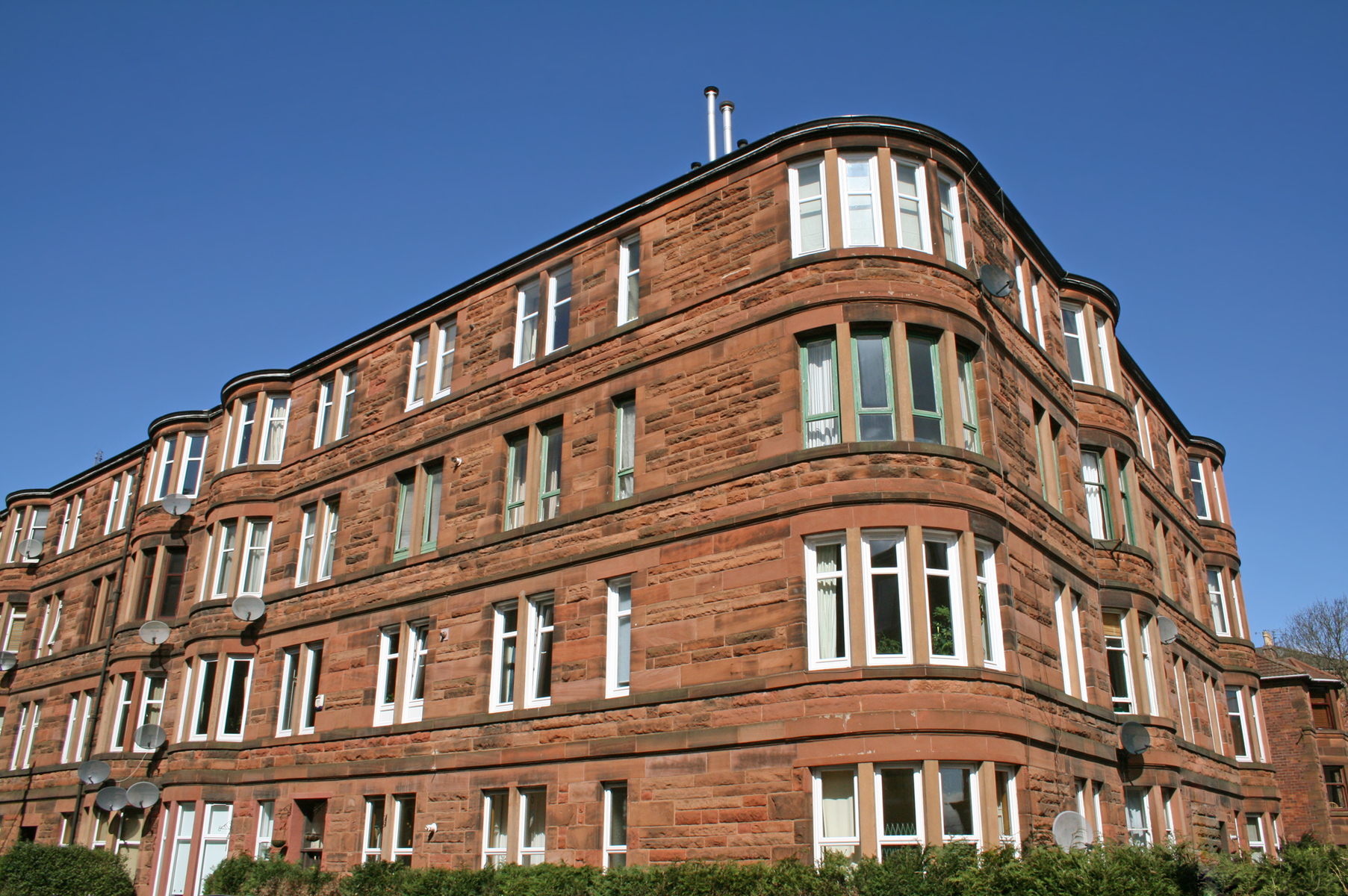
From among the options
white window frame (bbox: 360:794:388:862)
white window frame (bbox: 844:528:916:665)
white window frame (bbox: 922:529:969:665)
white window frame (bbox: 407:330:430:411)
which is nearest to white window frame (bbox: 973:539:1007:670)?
white window frame (bbox: 922:529:969:665)

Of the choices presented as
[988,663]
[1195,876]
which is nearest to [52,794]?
[988,663]

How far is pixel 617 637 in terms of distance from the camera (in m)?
18.2

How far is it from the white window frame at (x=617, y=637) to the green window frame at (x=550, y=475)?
2228 millimetres

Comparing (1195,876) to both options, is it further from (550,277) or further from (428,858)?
(550,277)

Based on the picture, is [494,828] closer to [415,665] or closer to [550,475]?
[415,665]

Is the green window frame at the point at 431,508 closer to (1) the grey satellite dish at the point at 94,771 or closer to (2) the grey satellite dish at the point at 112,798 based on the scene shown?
(2) the grey satellite dish at the point at 112,798

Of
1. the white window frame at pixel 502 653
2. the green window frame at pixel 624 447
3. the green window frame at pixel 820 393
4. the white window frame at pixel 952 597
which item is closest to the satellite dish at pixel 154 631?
the white window frame at pixel 502 653

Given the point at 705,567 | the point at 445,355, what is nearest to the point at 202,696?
the point at 445,355

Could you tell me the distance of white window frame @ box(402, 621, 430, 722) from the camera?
21.1m

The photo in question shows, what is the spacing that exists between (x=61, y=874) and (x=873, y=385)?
22185mm

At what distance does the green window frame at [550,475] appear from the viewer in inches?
800

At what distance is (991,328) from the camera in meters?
18.5

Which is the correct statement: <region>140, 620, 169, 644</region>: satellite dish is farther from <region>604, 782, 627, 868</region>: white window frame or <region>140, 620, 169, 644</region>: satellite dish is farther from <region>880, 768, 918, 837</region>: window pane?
<region>880, 768, 918, 837</region>: window pane

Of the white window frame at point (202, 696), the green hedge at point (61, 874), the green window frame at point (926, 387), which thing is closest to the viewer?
the green window frame at point (926, 387)
